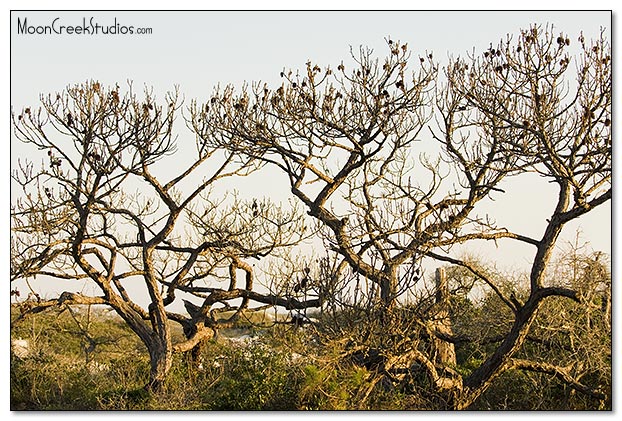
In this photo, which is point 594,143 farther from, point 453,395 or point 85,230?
point 85,230

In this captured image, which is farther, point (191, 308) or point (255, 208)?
point (191, 308)

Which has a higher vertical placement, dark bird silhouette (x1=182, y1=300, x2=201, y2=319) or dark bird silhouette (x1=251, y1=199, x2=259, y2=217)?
dark bird silhouette (x1=251, y1=199, x2=259, y2=217)

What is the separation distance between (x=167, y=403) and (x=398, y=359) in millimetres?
2602

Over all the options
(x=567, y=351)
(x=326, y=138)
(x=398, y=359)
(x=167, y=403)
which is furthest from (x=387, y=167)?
(x=167, y=403)

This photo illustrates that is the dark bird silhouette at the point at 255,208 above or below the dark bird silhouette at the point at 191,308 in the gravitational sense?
above

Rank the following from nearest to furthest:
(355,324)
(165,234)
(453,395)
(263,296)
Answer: (355,324) → (453,395) → (165,234) → (263,296)

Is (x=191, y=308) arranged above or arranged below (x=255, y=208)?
below

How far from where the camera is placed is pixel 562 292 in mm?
8398

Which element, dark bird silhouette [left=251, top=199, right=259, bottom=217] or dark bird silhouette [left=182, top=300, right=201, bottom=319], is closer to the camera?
dark bird silhouette [left=251, top=199, right=259, bottom=217]

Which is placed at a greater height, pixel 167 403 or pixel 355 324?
pixel 355 324

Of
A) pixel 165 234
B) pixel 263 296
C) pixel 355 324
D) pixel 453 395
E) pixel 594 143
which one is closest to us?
pixel 355 324

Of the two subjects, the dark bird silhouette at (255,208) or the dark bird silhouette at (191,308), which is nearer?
the dark bird silhouette at (255,208)

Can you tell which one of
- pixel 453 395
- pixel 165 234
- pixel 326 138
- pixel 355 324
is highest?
pixel 326 138

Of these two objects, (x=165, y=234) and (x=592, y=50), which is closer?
(x=592, y=50)
